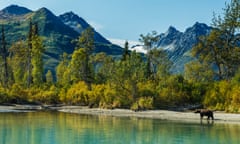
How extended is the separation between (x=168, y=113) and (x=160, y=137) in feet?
79.8

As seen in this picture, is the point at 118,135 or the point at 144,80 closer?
the point at 118,135

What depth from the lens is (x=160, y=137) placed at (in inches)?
1294

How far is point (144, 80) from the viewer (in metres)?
73.6

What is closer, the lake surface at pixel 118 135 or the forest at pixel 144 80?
the lake surface at pixel 118 135

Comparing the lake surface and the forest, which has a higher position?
the forest

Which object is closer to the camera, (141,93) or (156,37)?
(141,93)

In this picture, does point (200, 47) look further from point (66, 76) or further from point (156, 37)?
point (66, 76)

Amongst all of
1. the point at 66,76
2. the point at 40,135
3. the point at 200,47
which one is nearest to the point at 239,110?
the point at 200,47

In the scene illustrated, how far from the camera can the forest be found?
65562 mm

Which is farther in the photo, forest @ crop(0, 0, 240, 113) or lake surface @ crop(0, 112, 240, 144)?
forest @ crop(0, 0, 240, 113)

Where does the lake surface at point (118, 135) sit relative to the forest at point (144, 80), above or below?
below

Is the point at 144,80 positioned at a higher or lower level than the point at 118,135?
higher

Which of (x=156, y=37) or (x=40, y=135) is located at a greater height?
(x=156, y=37)

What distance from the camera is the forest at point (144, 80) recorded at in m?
65.6
